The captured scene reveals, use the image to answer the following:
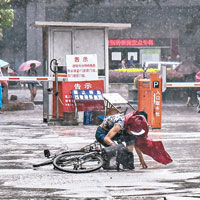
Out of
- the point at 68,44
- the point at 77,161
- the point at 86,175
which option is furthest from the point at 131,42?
the point at 86,175

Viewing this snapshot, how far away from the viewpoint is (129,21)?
168 feet

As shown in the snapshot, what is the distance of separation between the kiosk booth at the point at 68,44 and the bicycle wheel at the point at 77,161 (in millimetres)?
8427

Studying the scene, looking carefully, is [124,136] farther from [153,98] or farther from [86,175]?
[153,98]

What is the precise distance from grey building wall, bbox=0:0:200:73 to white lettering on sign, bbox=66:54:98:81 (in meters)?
30.5

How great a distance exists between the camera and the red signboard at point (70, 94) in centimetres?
1962

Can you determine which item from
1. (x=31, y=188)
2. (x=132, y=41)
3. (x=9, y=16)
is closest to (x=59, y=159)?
(x=31, y=188)

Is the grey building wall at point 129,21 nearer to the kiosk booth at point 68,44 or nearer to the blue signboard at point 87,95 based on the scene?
the kiosk booth at point 68,44

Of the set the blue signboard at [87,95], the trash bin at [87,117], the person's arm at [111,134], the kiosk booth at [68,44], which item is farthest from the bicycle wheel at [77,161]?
the kiosk booth at [68,44]

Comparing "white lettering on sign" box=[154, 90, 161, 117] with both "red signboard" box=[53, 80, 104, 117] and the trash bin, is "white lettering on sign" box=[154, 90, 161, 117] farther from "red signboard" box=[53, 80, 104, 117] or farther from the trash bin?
the trash bin

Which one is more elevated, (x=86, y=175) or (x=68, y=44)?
(x=68, y=44)

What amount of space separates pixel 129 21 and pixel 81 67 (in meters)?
31.3

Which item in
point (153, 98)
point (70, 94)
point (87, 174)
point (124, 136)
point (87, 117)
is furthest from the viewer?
point (87, 117)

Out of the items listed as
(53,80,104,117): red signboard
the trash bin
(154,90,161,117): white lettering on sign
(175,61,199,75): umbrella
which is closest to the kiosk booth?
(53,80,104,117): red signboard

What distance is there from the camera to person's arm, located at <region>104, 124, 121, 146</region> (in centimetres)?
1177
